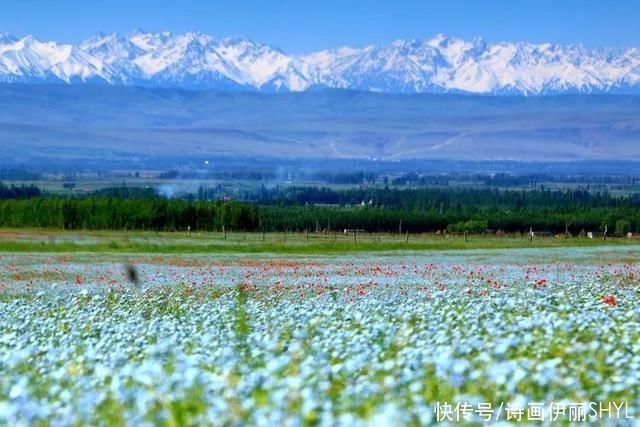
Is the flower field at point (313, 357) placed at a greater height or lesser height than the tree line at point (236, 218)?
lesser

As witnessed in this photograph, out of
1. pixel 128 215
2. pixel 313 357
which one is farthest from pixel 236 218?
pixel 313 357

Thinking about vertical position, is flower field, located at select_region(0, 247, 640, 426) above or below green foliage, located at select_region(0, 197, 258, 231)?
below

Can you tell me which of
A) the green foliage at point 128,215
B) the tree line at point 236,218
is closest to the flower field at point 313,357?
the green foliage at point 128,215

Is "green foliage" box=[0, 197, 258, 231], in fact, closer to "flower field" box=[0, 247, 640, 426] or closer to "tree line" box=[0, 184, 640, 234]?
"tree line" box=[0, 184, 640, 234]

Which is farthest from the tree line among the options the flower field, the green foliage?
the flower field

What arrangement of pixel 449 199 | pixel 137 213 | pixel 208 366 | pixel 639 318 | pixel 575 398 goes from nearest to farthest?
pixel 575 398
pixel 208 366
pixel 639 318
pixel 137 213
pixel 449 199

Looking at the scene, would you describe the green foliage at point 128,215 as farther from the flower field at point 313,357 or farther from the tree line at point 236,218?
Answer: the flower field at point 313,357

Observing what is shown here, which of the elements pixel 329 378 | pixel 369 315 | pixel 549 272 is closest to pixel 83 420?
pixel 329 378

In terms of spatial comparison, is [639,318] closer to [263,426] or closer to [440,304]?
[440,304]

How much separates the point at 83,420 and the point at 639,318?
287 inches

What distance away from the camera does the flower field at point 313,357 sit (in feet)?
28.9

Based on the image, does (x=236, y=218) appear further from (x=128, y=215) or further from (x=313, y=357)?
(x=313, y=357)

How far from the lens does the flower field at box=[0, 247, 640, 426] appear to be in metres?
8.80

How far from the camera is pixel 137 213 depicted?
3615 inches
